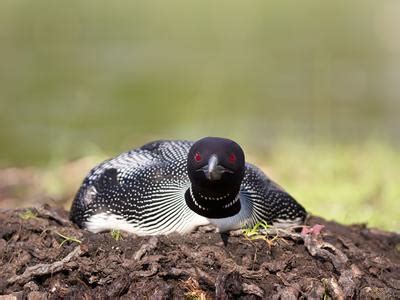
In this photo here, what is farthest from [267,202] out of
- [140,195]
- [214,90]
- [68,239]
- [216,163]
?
[214,90]

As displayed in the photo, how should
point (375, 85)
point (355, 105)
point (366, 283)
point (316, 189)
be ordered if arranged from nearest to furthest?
point (366, 283) < point (316, 189) < point (355, 105) < point (375, 85)

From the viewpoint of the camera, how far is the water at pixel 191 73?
451 inches

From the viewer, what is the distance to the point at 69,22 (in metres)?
16.7

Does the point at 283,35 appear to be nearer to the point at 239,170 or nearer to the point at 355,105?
the point at 355,105

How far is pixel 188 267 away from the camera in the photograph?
5008 millimetres

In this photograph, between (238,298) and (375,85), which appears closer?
(238,298)

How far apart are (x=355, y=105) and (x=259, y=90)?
1.40m

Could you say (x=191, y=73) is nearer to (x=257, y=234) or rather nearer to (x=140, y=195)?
(x=140, y=195)

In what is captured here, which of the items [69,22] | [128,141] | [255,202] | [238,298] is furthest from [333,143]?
[69,22]

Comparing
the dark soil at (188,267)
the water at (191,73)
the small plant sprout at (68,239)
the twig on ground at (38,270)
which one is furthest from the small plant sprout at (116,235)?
the water at (191,73)

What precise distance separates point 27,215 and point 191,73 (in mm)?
8260

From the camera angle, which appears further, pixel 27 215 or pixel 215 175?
pixel 27 215

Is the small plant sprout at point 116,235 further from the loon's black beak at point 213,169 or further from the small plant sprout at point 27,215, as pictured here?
the loon's black beak at point 213,169

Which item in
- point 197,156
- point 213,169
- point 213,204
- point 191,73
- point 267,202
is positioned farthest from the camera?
point 191,73
